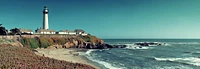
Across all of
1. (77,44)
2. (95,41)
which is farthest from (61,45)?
(95,41)

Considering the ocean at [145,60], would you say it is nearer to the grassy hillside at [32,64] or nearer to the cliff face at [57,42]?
the grassy hillside at [32,64]

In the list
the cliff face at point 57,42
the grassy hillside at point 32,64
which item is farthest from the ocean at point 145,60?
the cliff face at point 57,42

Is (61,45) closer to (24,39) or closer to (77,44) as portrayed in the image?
(77,44)

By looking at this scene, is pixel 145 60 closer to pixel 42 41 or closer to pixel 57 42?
pixel 42 41

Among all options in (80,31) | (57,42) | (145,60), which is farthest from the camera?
(80,31)

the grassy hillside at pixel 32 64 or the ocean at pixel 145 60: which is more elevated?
the grassy hillside at pixel 32 64

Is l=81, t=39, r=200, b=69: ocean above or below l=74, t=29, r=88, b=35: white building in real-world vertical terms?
below

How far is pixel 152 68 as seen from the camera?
997 inches

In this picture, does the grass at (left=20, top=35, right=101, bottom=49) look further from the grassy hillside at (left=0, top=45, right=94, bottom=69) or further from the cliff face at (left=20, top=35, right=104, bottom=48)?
the grassy hillside at (left=0, top=45, right=94, bottom=69)

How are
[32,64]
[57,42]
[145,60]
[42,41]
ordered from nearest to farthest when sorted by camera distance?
[32,64] → [145,60] → [42,41] → [57,42]

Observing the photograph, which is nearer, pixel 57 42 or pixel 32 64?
pixel 32 64

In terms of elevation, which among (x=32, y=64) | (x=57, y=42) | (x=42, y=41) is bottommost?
(x=32, y=64)

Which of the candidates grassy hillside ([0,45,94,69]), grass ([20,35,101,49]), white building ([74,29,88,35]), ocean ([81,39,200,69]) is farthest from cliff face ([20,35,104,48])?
grassy hillside ([0,45,94,69])

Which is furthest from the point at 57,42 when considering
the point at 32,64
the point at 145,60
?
the point at 32,64
